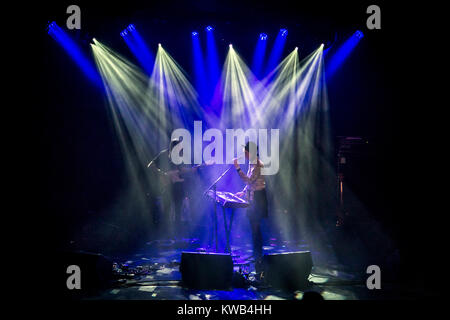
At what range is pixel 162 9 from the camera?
577 cm

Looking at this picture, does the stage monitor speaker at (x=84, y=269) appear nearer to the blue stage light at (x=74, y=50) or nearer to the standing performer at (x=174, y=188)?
the standing performer at (x=174, y=188)

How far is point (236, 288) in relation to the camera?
3.63 m

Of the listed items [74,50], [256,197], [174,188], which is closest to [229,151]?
[174,188]

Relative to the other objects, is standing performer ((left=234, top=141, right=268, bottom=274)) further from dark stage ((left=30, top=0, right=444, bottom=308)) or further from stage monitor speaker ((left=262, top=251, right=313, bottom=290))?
stage monitor speaker ((left=262, top=251, right=313, bottom=290))

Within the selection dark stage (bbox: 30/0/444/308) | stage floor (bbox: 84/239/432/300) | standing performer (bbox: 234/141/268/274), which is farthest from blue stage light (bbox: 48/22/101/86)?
standing performer (bbox: 234/141/268/274)

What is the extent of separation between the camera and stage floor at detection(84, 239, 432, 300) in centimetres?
335

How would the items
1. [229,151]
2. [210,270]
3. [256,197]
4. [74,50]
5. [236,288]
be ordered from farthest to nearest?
[229,151], [74,50], [256,197], [236,288], [210,270]

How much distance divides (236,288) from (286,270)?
71cm

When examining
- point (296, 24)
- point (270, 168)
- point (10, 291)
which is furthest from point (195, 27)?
point (10, 291)

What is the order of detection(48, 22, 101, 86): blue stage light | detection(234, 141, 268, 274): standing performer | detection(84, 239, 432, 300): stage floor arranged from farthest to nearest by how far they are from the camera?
detection(48, 22, 101, 86): blue stage light → detection(234, 141, 268, 274): standing performer → detection(84, 239, 432, 300): stage floor

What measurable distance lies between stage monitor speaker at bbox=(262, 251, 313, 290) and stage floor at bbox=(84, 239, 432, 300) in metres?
0.10

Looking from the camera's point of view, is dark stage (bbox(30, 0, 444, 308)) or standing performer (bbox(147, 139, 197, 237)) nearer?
dark stage (bbox(30, 0, 444, 308))

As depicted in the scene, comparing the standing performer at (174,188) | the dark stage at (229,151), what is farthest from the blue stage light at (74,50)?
the standing performer at (174,188)

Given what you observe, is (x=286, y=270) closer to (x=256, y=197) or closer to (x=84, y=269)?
(x=256, y=197)
